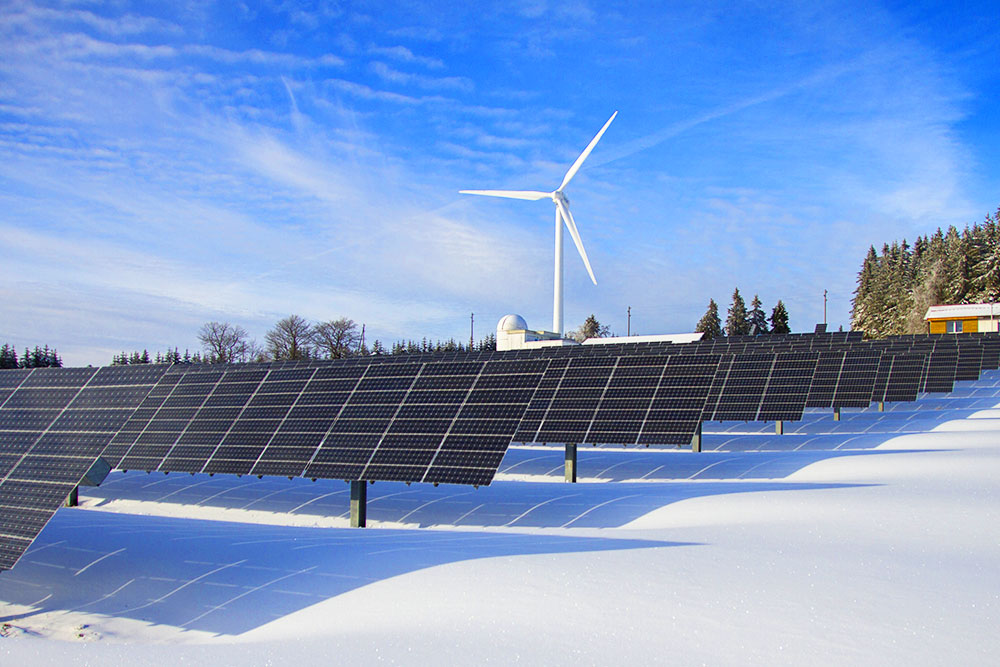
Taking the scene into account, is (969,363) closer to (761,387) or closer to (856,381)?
(856,381)

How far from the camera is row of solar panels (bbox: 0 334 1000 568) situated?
14305 millimetres

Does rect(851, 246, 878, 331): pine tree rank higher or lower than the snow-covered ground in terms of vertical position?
higher

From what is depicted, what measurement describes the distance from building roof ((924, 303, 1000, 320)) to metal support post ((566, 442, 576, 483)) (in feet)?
259

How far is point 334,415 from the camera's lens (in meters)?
19.5

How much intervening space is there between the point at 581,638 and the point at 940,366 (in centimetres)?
4778

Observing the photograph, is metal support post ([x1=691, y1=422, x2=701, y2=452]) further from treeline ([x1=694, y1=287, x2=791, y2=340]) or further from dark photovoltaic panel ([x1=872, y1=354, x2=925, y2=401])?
treeline ([x1=694, y1=287, x2=791, y2=340])

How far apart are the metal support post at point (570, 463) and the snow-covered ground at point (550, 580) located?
223cm

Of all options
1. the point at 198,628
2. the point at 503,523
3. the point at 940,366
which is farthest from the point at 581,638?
the point at 940,366

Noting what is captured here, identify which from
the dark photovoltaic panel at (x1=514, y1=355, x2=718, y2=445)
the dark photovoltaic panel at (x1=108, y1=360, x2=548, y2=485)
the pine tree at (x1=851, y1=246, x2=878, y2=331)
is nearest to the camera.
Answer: the dark photovoltaic panel at (x1=108, y1=360, x2=548, y2=485)

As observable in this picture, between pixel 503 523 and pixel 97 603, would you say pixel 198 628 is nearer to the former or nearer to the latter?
pixel 97 603

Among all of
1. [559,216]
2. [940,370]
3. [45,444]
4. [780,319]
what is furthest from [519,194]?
[780,319]

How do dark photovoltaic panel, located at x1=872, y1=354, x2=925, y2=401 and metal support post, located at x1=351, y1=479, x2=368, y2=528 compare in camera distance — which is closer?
metal support post, located at x1=351, y1=479, x2=368, y2=528

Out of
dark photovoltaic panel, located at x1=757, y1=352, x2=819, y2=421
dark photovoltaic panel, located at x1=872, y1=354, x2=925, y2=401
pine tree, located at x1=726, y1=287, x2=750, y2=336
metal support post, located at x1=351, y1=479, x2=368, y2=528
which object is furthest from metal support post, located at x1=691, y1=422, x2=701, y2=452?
pine tree, located at x1=726, y1=287, x2=750, y2=336

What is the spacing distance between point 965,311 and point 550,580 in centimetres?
9307
